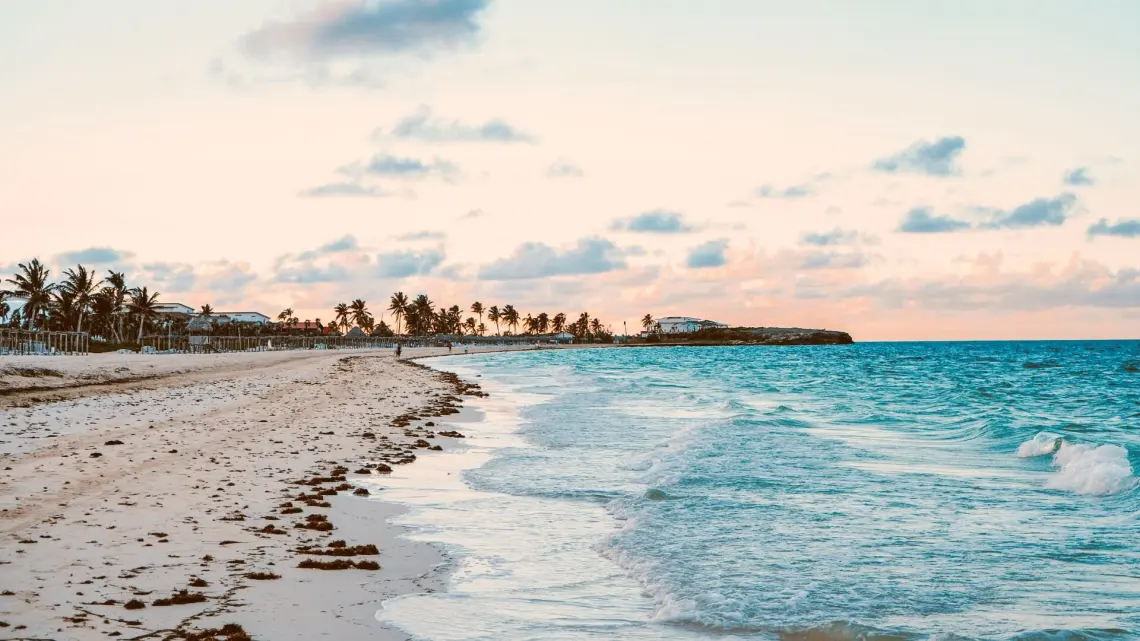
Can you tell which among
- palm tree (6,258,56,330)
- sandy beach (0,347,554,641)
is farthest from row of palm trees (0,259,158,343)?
sandy beach (0,347,554,641)

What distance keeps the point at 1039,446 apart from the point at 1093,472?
5.77 m

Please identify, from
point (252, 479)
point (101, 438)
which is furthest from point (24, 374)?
point (252, 479)

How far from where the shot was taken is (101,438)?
17.7 metres

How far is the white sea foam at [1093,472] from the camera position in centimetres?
1616

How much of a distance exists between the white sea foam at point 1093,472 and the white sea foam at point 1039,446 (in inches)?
44.7

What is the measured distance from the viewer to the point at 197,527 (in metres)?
10.3

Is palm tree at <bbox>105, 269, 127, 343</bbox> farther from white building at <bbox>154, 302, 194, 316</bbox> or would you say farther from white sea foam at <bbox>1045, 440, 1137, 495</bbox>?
white sea foam at <bbox>1045, 440, 1137, 495</bbox>

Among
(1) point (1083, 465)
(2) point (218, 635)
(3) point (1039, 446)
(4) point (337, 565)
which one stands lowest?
(3) point (1039, 446)

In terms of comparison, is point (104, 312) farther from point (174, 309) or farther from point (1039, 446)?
point (1039, 446)

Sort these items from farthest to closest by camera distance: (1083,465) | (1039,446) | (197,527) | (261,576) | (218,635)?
(1039,446) → (1083,465) → (197,527) → (261,576) → (218,635)

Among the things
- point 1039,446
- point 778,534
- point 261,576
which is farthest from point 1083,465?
point 261,576

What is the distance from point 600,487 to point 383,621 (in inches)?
333

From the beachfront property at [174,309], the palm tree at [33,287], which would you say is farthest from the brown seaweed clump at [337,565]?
the beachfront property at [174,309]

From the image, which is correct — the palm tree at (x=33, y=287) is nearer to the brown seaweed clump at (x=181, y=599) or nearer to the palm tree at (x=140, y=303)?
the palm tree at (x=140, y=303)
